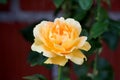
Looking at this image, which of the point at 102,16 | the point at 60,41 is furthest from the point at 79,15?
the point at 60,41

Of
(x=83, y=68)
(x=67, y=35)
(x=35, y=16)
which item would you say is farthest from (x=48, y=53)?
(x=35, y=16)

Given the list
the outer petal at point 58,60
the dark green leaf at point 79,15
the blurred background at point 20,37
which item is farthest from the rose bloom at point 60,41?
the blurred background at point 20,37

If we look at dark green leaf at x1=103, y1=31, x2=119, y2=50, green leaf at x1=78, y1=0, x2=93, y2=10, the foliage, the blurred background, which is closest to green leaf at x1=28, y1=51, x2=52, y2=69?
the foliage

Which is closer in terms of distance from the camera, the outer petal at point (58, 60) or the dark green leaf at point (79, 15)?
the outer petal at point (58, 60)

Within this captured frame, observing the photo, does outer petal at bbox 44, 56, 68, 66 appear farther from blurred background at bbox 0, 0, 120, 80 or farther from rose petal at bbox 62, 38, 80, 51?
blurred background at bbox 0, 0, 120, 80

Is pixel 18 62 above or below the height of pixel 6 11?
below

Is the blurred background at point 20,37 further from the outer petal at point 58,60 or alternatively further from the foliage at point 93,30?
the outer petal at point 58,60

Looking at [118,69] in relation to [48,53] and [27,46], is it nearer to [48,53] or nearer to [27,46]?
[27,46]
